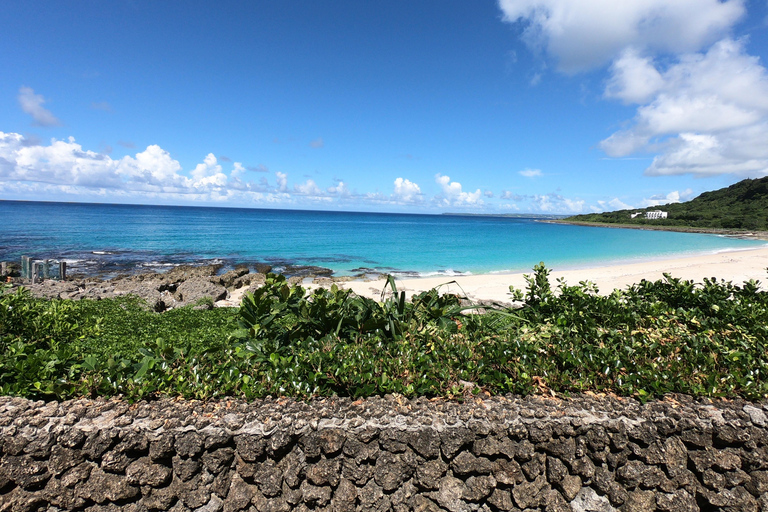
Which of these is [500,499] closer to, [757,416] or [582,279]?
[757,416]

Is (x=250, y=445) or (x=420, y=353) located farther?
(x=420, y=353)

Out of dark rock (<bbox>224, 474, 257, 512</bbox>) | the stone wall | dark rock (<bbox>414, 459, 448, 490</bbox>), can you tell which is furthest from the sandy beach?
dark rock (<bbox>224, 474, 257, 512</bbox>)

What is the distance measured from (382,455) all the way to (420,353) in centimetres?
88

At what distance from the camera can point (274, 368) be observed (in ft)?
9.52

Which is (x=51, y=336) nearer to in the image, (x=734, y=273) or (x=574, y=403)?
(x=574, y=403)

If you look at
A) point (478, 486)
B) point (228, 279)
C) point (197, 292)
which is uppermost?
point (478, 486)

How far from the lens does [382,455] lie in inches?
99.7

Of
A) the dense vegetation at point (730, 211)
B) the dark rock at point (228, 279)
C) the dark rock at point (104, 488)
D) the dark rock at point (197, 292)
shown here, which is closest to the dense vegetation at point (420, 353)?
the dark rock at point (104, 488)

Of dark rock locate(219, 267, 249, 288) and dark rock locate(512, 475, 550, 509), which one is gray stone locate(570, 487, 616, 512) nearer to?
dark rock locate(512, 475, 550, 509)

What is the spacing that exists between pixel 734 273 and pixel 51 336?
28.7 meters

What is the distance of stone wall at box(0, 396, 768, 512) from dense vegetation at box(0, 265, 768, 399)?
153 mm

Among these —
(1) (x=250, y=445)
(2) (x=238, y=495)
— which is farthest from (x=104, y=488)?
(1) (x=250, y=445)

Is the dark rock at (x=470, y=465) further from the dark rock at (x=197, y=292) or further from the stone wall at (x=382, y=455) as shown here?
the dark rock at (x=197, y=292)

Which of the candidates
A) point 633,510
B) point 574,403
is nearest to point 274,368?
point 574,403
